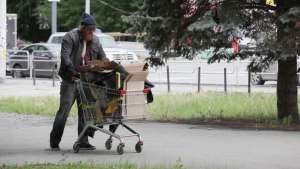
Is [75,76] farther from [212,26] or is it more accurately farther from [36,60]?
[36,60]

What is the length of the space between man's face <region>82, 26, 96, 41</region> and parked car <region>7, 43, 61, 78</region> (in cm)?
2104

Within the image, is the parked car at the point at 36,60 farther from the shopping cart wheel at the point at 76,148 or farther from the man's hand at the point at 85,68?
the man's hand at the point at 85,68

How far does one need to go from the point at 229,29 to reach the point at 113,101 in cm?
394

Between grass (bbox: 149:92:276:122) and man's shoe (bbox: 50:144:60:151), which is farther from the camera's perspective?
grass (bbox: 149:92:276:122)

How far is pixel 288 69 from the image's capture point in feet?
46.0

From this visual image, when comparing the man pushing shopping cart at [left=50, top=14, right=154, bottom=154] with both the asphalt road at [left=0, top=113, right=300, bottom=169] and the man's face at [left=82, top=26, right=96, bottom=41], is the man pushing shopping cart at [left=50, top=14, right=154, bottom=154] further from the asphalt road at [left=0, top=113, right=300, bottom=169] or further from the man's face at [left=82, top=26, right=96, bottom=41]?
the asphalt road at [left=0, top=113, right=300, bottom=169]

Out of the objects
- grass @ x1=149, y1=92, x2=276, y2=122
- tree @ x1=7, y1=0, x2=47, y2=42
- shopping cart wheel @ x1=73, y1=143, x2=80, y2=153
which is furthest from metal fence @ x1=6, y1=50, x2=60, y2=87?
tree @ x1=7, y1=0, x2=47, y2=42

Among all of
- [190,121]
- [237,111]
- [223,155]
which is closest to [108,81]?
[223,155]

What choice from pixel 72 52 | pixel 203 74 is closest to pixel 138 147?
pixel 72 52

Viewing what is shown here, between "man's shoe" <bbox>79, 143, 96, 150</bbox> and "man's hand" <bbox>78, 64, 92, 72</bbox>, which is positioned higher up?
"man's hand" <bbox>78, 64, 92, 72</bbox>

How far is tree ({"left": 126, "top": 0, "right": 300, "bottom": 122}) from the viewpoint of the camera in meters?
12.8

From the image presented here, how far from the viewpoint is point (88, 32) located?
10.4 m

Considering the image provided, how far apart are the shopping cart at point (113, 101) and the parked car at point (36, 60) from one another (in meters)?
21.4

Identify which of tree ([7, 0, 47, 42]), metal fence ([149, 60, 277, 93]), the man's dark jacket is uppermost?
tree ([7, 0, 47, 42])
